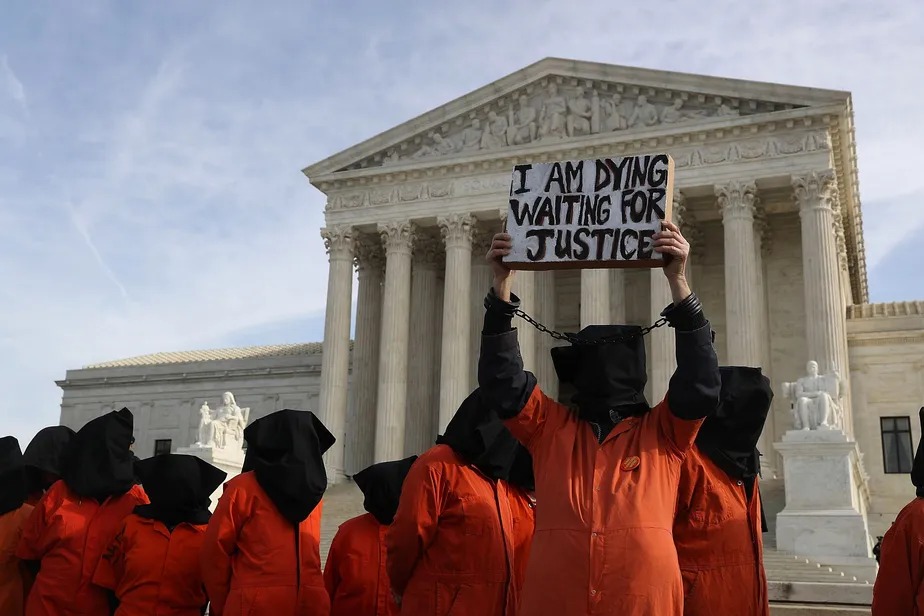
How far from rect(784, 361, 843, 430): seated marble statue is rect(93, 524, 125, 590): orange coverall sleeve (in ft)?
56.8

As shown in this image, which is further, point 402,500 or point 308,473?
point 308,473

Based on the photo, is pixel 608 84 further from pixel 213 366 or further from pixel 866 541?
pixel 213 366

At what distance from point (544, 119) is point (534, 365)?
9.11 meters

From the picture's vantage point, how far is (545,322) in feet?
119

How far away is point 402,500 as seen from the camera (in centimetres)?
619

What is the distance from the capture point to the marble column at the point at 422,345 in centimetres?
3772

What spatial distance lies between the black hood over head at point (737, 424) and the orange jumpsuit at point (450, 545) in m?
1.49

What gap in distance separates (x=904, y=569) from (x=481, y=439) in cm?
279

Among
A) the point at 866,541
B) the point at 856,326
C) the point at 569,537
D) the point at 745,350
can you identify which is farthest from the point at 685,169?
the point at 569,537

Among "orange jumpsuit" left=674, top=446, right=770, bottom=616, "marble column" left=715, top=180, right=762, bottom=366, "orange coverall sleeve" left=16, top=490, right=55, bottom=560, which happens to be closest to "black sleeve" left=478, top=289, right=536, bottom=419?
"orange jumpsuit" left=674, top=446, right=770, bottom=616

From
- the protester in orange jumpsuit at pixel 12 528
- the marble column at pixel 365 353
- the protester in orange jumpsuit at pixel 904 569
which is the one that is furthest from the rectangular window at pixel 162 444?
the protester in orange jumpsuit at pixel 904 569

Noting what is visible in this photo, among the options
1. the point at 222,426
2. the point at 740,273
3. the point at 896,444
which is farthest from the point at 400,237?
the point at 896,444

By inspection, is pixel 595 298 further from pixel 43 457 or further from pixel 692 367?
pixel 692 367

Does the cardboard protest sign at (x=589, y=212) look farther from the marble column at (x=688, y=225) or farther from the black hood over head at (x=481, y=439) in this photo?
the marble column at (x=688, y=225)
